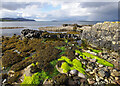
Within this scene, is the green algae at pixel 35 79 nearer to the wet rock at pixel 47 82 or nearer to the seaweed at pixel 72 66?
the wet rock at pixel 47 82

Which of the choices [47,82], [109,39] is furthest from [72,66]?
[109,39]

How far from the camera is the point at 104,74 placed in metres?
8.91

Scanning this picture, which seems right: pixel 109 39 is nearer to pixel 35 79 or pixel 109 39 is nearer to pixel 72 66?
pixel 72 66

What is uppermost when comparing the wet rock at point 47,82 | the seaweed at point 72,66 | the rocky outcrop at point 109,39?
the rocky outcrop at point 109,39

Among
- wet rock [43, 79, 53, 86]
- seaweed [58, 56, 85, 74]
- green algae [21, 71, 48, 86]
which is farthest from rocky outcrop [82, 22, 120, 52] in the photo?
green algae [21, 71, 48, 86]

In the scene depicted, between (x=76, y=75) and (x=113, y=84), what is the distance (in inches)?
154

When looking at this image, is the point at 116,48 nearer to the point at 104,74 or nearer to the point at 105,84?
the point at 104,74

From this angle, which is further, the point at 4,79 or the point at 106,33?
the point at 106,33

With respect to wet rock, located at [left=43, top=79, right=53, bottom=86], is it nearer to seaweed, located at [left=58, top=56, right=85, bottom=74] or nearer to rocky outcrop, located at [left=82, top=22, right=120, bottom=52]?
seaweed, located at [left=58, top=56, right=85, bottom=74]

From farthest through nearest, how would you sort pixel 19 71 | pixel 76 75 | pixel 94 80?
pixel 19 71, pixel 76 75, pixel 94 80

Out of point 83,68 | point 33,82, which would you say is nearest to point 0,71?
point 33,82

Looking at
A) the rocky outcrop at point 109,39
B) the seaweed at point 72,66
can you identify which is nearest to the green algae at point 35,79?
the seaweed at point 72,66

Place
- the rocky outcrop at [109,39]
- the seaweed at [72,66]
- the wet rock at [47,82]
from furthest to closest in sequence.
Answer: the rocky outcrop at [109,39], the seaweed at [72,66], the wet rock at [47,82]

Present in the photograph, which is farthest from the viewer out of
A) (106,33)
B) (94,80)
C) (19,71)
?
(106,33)
